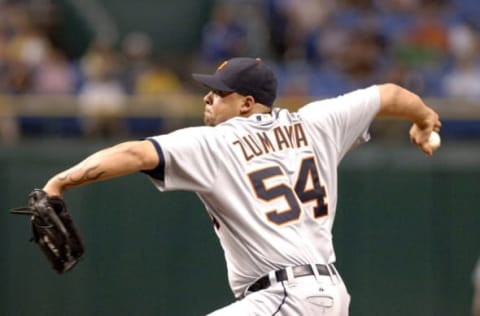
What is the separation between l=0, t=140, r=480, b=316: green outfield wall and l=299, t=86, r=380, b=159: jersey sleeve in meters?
4.35

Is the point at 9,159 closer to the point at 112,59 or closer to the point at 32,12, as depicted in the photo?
the point at 112,59

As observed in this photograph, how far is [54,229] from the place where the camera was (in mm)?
4852

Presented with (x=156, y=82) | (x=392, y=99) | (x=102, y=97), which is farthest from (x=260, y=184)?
(x=156, y=82)

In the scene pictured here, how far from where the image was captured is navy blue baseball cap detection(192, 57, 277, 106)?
5.41 metres

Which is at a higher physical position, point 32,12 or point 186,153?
point 32,12

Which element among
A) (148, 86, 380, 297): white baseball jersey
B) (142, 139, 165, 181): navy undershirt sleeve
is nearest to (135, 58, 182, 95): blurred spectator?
(148, 86, 380, 297): white baseball jersey

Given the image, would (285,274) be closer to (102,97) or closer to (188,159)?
(188,159)

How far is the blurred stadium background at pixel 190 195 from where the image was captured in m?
9.85

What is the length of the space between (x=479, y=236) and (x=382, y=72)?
118 inches

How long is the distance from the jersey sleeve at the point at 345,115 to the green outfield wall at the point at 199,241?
4.35 metres

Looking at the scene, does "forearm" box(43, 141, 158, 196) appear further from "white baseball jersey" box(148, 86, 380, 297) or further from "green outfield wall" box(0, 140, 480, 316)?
"green outfield wall" box(0, 140, 480, 316)

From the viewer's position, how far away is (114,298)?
9.85 m

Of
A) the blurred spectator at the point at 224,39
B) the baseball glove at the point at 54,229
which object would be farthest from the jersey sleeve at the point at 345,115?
the blurred spectator at the point at 224,39

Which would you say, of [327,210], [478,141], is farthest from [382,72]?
[327,210]
